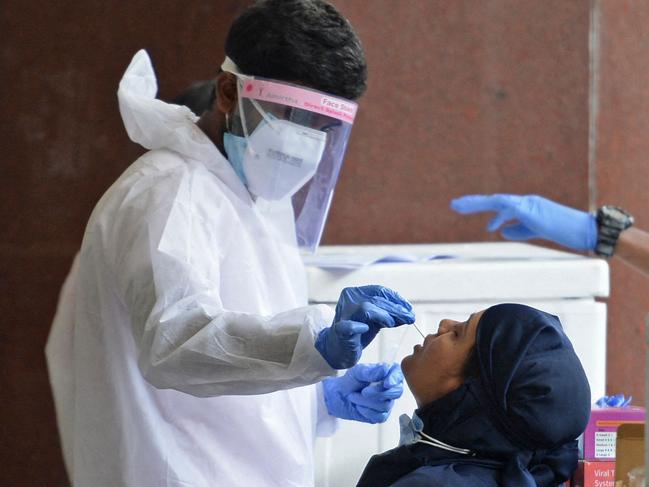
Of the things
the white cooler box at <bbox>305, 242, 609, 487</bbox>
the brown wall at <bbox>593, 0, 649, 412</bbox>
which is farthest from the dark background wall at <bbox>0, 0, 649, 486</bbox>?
the white cooler box at <bbox>305, 242, 609, 487</bbox>

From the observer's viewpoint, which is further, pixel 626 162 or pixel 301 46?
pixel 626 162

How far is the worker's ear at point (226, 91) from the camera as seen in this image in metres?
1.77

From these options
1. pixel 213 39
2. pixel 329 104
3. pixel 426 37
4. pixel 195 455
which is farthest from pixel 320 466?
pixel 213 39

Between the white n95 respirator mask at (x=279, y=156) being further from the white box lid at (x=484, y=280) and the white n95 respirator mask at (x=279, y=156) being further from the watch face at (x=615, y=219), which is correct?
the watch face at (x=615, y=219)

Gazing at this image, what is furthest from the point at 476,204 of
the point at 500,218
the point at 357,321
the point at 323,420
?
the point at 357,321

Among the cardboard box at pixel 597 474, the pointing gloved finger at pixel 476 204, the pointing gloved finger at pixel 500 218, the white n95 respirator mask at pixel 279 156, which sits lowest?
the cardboard box at pixel 597 474

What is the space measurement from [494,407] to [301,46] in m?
A: 0.65

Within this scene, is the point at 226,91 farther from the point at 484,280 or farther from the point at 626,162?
the point at 626,162

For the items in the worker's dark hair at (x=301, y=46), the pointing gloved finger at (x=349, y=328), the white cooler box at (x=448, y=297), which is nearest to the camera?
the pointing gloved finger at (x=349, y=328)

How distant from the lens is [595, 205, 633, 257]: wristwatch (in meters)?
2.47

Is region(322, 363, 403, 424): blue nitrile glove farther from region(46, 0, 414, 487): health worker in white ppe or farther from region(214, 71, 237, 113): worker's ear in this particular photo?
region(214, 71, 237, 113): worker's ear

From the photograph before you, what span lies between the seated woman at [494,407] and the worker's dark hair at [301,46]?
0.46m

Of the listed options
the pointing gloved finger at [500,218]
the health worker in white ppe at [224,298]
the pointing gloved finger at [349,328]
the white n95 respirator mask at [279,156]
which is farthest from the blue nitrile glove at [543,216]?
the pointing gloved finger at [349,328]

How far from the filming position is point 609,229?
8.12 ft
